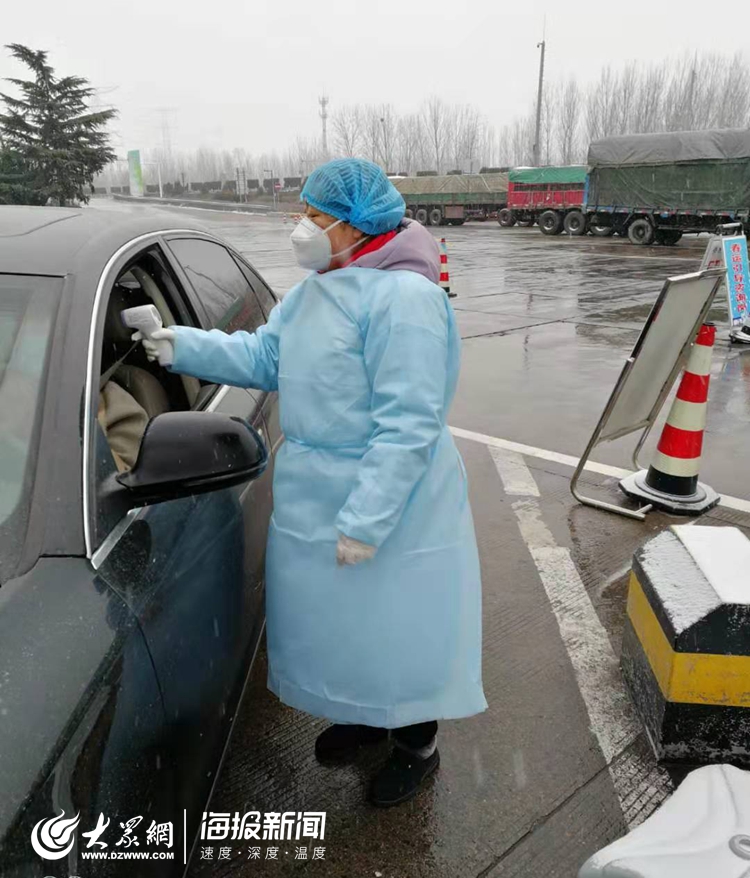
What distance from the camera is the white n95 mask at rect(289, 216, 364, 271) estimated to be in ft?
6.48

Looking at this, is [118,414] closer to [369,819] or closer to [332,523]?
[332,523]

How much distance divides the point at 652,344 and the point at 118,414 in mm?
2901

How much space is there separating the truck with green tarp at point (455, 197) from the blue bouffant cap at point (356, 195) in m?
34.0

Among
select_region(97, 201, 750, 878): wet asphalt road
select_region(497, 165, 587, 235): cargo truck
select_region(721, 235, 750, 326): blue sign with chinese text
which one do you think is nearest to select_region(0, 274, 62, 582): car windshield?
select_region(97, 201, 750, 878): wet asphalt road

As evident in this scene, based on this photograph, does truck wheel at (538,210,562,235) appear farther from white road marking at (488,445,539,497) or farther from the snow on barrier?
the snow on barrier

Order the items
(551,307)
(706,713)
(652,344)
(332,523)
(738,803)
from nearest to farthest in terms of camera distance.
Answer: (738,803), (332,523), (706,713), (652,344), (551,307)

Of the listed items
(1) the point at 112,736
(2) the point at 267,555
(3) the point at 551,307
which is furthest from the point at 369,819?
(3) the point at 551,307

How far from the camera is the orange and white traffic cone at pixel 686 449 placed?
4234 millimetres

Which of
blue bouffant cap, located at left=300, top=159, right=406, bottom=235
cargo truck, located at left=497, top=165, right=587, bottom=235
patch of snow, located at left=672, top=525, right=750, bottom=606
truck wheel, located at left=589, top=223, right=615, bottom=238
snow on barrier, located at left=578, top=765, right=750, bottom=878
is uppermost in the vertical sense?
blue bouffant cap, located at left=300, top=159, right=406, bottom=235

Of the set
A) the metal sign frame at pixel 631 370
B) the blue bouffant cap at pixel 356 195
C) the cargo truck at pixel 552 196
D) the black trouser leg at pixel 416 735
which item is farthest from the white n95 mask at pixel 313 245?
the cargo truck at pixel 552 196

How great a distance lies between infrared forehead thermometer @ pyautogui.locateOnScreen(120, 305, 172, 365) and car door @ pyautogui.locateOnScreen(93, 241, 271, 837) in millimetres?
181

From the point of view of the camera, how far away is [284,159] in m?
112

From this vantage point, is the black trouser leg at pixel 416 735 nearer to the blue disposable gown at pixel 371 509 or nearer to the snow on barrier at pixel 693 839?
the blue disposable gown at pixel 371 509

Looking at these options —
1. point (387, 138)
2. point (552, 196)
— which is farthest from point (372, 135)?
point (552, 196)
